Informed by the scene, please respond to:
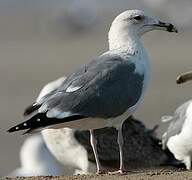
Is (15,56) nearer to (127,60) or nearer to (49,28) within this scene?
(49,28)

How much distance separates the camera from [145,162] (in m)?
12.8

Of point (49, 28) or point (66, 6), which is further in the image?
point (66, 6)

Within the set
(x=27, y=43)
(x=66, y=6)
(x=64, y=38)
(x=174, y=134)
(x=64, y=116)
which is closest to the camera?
(x=64, y=116)

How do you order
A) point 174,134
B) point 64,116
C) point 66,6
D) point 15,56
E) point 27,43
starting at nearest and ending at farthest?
point 64,116 → point 174,134 → point 15,56 → point 27,43 → point 66,6

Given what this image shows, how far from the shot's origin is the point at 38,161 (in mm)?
13805

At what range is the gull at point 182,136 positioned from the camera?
1193cm

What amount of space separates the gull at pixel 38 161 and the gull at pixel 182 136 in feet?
5.80

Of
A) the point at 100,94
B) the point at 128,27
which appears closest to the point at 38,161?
the point at 128,27

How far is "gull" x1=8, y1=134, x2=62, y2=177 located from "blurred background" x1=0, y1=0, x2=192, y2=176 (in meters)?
1.03

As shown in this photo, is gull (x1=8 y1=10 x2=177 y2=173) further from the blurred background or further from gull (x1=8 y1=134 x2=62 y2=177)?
the blurred background

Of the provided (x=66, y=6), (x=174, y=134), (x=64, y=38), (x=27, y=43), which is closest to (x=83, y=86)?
(x=174, y=134)

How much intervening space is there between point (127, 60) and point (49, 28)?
108 feet

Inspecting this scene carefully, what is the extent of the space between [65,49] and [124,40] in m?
23.8

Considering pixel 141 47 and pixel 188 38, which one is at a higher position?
pixel 141 47
